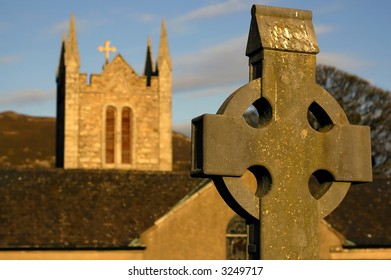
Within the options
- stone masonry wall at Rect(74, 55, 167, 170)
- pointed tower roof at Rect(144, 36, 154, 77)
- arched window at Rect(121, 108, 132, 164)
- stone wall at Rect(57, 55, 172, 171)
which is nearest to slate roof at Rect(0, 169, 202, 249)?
stone wall at Rect(57, 55, 172, 171)

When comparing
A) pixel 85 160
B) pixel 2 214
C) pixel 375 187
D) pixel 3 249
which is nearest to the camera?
pixel 3 249

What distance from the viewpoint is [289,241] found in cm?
557

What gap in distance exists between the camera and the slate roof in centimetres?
3234

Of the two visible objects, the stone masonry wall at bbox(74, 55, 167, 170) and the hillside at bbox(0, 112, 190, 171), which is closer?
the stone masonry wall at bbox(74, 55, 167, 170)

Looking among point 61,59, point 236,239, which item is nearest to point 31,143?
point 61,59

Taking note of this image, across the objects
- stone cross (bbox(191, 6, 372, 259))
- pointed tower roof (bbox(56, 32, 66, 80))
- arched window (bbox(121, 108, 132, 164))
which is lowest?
stone cross (bbox(191, 6, 372, 259))

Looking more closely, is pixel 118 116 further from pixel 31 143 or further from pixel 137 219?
pixel 31 143

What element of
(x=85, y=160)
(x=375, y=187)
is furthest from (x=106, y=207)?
A: (x=85, y=160)

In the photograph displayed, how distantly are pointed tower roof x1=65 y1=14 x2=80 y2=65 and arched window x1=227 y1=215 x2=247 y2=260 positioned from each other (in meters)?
22.9

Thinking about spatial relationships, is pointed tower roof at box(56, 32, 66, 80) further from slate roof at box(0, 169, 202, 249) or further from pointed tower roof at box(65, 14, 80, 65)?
slate roof at box(0, 169, 202, 249)

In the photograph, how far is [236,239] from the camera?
32094 mm

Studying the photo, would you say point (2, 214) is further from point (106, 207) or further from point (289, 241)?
point (289, 241)

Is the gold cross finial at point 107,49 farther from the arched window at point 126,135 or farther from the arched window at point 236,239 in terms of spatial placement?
the arched window at point 236,239

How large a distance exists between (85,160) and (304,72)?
150 feet
